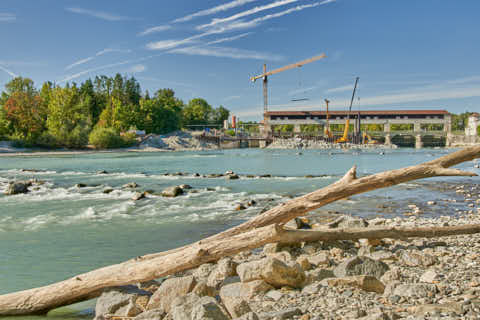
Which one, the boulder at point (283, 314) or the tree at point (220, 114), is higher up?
the tree at point (220, 114)

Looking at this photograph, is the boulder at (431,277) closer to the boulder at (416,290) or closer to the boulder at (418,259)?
the boulder at (416,290)

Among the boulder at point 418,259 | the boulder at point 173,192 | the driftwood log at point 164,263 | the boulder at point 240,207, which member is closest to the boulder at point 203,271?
the driftwood log at point 164,263

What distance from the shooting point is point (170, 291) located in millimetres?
4164

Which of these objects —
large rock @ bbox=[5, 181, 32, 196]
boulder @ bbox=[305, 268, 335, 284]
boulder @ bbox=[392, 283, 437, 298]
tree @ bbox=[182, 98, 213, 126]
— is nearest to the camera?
boulder @ bbox=[392, 283, 437, 298]

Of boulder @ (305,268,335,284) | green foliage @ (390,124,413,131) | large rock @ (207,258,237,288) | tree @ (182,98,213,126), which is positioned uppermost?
tree @ (182,98,213,126)

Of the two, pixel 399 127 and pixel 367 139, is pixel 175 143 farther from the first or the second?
pixel 399 127

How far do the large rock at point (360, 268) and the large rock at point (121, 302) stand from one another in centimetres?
249

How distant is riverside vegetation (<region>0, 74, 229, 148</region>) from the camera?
233 feet

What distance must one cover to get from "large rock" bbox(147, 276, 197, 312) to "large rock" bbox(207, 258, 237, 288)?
57 cm

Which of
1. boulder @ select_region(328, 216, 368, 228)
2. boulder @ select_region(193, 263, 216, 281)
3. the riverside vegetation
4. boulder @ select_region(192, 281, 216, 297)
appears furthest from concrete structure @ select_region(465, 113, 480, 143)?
boulder @ select_region(192, 281, 216, 297)

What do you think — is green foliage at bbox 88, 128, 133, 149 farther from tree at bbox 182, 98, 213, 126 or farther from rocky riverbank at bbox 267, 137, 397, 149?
tree at bbox 182, 98, 213, 126

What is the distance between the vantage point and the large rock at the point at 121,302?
13.2 ft

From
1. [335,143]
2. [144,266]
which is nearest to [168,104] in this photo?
[335,143]

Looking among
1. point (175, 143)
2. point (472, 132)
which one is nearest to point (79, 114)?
point (175, 143)
